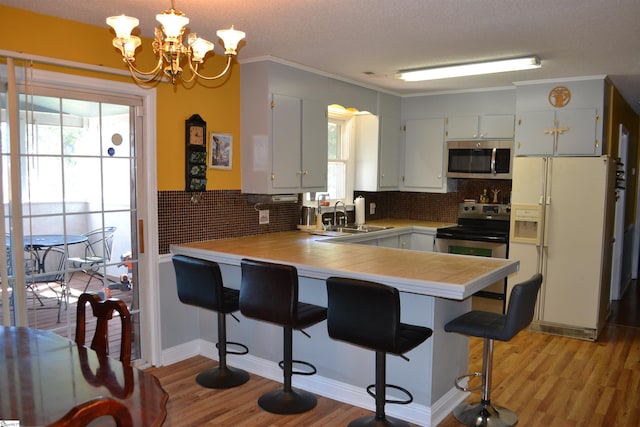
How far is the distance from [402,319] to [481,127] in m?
3.06

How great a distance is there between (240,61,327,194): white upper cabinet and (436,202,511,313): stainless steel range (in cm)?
171

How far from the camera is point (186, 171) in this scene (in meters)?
3.90

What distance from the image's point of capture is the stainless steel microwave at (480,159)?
5.25 meters

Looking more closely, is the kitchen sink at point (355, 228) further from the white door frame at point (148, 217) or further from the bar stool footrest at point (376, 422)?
the bar stool footrest at point (376, 422)

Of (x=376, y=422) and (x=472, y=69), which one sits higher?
(x=472, y=69)

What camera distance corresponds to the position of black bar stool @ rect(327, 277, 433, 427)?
8.18 feet

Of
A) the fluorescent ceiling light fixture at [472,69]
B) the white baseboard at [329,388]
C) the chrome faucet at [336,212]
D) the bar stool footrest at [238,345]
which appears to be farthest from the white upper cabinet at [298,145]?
the white baseboard at [329,388]

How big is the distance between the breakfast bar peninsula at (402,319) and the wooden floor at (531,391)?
6.1 inches

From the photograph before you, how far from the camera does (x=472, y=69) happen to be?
420 cm

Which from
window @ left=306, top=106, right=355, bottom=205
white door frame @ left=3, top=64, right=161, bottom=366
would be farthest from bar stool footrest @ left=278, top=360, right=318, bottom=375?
window @ left=306, top=106, right=355, bottom=205

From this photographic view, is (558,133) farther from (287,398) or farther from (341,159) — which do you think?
(287,398)

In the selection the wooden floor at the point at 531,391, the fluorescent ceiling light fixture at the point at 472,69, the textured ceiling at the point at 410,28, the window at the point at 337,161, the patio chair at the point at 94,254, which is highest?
the textured ceiling at the point at 410,28

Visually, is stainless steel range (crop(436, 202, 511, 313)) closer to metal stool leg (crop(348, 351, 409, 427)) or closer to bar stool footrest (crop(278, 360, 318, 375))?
bar stool footrest (crop(278, 360, 318, 375))

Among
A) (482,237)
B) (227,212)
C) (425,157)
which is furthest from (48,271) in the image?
(425,157)
